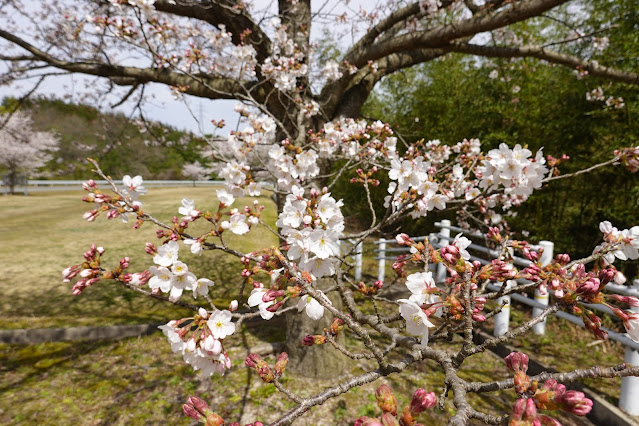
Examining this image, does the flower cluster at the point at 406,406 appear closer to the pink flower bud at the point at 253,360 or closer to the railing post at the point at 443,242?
the pink flower bud at the point at 253,360

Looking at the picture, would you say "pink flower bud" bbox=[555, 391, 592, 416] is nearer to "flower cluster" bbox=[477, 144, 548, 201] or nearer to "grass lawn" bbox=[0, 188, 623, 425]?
"flower cluster" bbox=[477, 144, 548, 201]

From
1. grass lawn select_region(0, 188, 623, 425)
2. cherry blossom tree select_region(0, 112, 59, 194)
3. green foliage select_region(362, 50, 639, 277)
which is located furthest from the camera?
cherry blossom tree select_region(0, 112, 59, 194)

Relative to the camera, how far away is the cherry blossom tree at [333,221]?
863 mm

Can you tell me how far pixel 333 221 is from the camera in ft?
4.49

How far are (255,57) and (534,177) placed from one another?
9.77 ft

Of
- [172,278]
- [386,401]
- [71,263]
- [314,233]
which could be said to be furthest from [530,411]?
[71,263]

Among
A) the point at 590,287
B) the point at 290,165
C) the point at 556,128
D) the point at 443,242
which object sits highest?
the point at 556,128

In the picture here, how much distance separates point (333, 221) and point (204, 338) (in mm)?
733

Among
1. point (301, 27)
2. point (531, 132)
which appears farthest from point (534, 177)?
point (531, 132)

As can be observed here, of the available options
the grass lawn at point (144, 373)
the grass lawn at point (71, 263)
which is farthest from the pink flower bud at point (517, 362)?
the grass lawn at point (71, 263)

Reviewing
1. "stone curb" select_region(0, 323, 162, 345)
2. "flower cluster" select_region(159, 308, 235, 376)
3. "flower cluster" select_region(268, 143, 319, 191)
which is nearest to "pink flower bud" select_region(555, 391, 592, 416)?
"flower cluster" select_region(159, 308, 235, 376)

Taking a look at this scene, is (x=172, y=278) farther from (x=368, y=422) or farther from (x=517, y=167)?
(x=517, y=167)

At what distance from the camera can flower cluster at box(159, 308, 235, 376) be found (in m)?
0.98

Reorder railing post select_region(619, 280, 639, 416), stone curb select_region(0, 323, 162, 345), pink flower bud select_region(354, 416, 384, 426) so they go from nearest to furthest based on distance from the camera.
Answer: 1. pink flower bud select_region(354, 416, 384, 426)
2. railing post select_region(619, 280, 639, 416)
3. stone curb select_region(0, 323, 162, 345)
